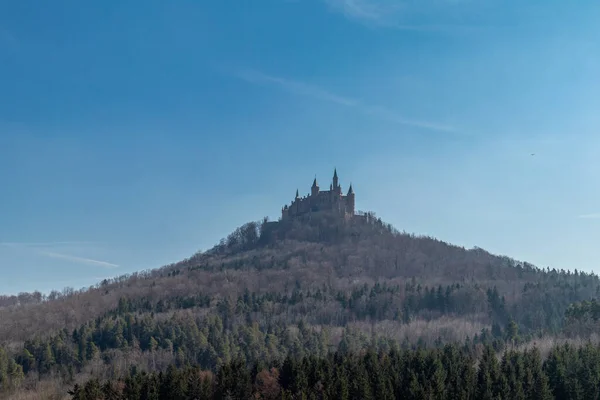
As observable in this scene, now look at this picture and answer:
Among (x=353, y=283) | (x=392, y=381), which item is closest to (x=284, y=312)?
(x=353, y=283)

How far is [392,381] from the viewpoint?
59500 mm

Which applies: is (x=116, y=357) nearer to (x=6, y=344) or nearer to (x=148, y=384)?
(x=6, y=344)

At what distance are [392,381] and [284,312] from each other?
72.9 metres

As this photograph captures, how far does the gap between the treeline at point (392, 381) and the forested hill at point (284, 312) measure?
72.3 ft

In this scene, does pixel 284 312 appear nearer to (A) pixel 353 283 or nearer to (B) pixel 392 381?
(A) pixel 353 283

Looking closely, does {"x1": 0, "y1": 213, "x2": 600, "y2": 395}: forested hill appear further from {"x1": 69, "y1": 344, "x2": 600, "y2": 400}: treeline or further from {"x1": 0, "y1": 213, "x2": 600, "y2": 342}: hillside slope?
{"x1": 69, "y1": 344, "x2": 600, "y2": 400}: treeline

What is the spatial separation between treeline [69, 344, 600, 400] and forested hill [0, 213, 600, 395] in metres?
22.0

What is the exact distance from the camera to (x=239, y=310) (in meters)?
128

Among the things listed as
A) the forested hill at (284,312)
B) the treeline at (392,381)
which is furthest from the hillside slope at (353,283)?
the treeline at (392,381)

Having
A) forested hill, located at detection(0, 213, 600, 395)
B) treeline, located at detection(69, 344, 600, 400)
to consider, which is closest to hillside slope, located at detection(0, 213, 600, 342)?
forested hill, located at detection(0, 213, 600, 395)

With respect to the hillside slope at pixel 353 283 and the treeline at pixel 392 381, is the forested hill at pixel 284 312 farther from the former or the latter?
the treeline at pixel 392 381

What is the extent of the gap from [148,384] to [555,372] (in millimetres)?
39511

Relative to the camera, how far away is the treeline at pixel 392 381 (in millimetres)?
55594

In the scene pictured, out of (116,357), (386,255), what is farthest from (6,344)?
(386,255)
